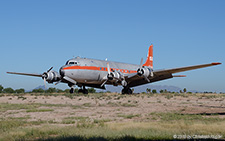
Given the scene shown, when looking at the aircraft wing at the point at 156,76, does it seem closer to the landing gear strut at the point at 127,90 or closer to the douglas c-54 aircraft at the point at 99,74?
the douglas c-54 aircraft at the point at 99,74

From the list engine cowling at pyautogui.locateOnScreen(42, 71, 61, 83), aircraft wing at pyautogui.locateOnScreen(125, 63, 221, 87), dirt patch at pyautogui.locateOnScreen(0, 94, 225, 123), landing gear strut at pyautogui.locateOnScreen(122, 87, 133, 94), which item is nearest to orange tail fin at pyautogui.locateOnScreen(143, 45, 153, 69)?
aircraft wing at pyautogui.locateOnScreen(125, 63, 221, 87)

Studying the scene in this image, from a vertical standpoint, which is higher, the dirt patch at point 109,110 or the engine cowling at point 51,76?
the engine cowling at point 51,76

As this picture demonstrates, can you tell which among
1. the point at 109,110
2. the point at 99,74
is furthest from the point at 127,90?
the point at 109,110

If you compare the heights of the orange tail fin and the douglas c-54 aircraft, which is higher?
the orange tail fin

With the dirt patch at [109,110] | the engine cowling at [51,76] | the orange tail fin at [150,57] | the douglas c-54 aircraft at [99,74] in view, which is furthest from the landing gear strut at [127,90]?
the dirt patch at [109,110]

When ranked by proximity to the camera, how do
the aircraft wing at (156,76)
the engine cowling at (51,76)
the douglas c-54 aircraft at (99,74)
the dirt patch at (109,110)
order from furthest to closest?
the engine cowling at (51,76), the aircraft wing at (156,76), the douglas c-54 aircraft at (99,74), the dirt patch at (109,110)

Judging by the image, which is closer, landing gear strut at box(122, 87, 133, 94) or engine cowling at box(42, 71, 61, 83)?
engine cowling at box(42, 71, 61, 83)

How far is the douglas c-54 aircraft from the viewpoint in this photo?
34.9m

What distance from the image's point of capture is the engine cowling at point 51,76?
A: 3704cm

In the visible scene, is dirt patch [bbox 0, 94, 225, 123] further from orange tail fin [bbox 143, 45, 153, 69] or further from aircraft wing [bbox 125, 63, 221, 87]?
orange tail fin [bbox 143, 45, 153, 69]

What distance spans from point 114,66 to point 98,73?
4.06m

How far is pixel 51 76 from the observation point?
3703 centimetres

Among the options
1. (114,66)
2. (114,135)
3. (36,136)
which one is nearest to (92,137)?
(114,135)

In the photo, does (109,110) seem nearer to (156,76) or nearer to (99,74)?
(99,74)
